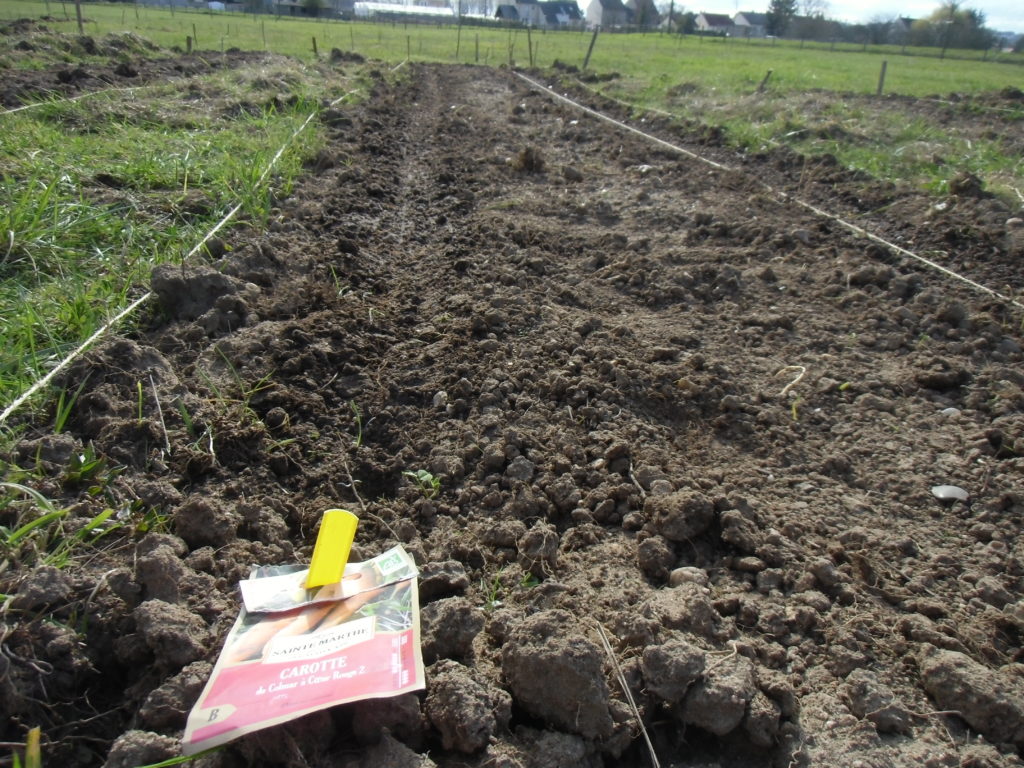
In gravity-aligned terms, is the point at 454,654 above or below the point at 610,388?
below

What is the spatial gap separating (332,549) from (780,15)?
223 ft

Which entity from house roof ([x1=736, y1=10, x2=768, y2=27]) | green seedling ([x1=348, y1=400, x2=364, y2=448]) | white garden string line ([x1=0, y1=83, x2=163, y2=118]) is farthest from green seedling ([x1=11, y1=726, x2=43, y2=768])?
house roof ([x1=736, y1=10, x2=768, y2=27])

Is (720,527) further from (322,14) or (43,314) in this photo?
(322,14)

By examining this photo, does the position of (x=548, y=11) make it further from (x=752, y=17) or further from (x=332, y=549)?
(x=332, y=549)

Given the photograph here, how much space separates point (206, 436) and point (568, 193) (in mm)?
4001

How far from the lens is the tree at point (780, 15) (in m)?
56.6

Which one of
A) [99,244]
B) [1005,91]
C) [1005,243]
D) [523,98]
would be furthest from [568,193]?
[1005,91]

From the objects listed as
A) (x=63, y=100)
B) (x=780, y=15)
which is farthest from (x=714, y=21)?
(x=63, y=100)

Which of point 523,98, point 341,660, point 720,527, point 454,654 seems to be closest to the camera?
point 341,660

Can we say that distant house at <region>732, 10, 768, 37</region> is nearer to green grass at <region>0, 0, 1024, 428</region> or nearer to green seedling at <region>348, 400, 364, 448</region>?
green grass at <region>0, 0, 1024, 428</region>

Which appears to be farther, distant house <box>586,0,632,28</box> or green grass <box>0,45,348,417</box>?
distant house <box>586,0,632,28</box>

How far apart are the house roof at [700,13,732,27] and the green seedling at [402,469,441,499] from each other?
85.3 m

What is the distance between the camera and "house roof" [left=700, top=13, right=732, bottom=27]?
75.3 meters

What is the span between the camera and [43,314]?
285cm
